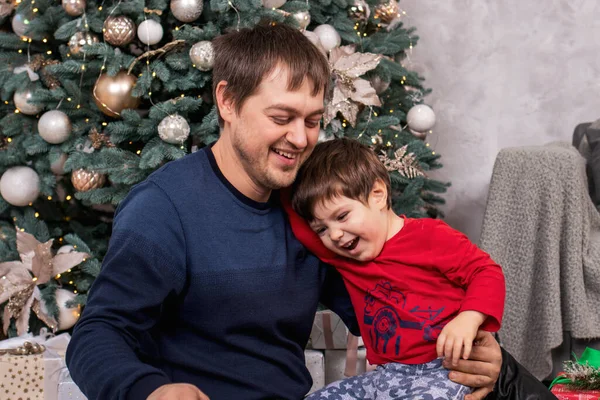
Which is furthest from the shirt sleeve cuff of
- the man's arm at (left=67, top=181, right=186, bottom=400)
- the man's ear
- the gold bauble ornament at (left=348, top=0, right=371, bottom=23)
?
the gold bauble ornament at (left=348, top=0, right=371, bottom=23)

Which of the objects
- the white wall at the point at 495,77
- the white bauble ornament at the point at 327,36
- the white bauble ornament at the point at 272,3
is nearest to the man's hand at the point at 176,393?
the white bauble ornament at the point at 272,3

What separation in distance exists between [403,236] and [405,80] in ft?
4.96

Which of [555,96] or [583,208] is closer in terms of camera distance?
[583,208]

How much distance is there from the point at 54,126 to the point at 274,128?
1.25 meters

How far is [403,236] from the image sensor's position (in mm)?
1595

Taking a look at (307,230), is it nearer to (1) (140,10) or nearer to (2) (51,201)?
(1) (140,10)

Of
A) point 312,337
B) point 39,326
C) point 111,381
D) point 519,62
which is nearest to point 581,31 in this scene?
point 519,62

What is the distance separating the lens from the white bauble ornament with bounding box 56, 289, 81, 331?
252 centimetres

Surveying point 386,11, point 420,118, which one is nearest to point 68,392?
point 420,118

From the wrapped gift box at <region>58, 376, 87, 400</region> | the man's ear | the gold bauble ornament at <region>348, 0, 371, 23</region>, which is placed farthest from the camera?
the gold bauble ornament at <region>348, 0, 371, 23</region>

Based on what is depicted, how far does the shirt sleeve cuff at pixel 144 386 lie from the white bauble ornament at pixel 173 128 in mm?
1342

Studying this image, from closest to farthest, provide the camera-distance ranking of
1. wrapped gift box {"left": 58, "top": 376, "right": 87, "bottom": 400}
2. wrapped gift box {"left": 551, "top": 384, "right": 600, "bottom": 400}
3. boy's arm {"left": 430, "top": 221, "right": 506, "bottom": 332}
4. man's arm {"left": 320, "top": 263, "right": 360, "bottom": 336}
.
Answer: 1. boy's arm {"left": 430, "top": 221, "right": 506, "bottom": 332}
2. man's arm {"left": 320, "top": 263, "right": 360, "bottom": 336}
3. wrapped gift box {"left": 551, "top": 384, "right": 600, "bottom": 400}
4. wrapped gift box {"left": 58, "top": 376, "right": 87, "bottom": 400}

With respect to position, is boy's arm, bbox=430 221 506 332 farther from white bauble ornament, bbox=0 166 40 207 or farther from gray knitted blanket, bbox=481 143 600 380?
white bauble ornament, bbox=0 166 40 207

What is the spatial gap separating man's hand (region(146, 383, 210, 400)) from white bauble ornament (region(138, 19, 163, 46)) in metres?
1.56
